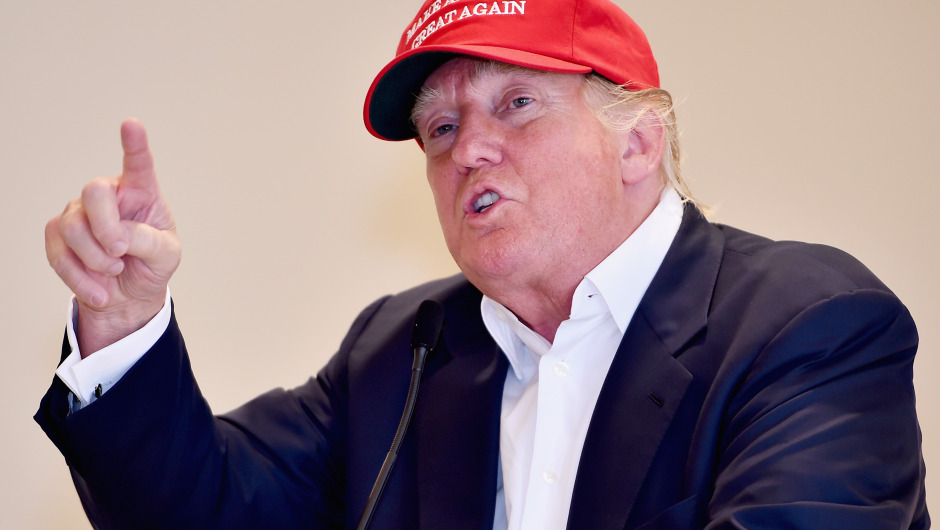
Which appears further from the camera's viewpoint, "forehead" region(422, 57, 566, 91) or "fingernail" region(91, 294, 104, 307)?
"forehead" region(422, 57, 566, 91)

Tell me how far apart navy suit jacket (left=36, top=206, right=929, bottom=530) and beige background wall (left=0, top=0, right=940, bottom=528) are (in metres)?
0.39

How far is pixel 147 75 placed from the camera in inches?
81.5

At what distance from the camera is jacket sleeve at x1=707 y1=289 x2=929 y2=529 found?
3.67 feet

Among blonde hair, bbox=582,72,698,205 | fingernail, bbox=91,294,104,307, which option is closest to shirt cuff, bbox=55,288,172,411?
fingernail, bbox=91,294,104,307

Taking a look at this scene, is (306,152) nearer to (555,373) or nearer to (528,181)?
(528,181)

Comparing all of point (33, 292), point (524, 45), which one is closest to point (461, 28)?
point (524, 45)

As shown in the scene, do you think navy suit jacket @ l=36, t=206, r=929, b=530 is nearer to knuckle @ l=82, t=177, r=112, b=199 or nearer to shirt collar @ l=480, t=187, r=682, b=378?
shirt collar @ l=480, t=187, r=682, b=378

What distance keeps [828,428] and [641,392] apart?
295mm

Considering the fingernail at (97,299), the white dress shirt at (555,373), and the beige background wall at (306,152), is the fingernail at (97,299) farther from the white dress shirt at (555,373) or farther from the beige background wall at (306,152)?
the beige background wall at (306,152)

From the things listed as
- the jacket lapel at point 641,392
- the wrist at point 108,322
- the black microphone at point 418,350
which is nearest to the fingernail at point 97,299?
the wrist at point 108,322

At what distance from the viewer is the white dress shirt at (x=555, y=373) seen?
4.64ft

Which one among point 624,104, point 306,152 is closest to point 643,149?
point 624,104

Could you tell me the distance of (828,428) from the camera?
1171 millimetres

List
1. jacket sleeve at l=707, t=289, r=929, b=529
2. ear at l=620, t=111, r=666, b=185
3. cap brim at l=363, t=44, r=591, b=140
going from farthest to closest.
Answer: ear at l=620, t=111, r=666, b=185 < cap brim at l=363, t=44, r=591, b=140 < jacket sleeve at l=707, t=289, r=929, b=529
